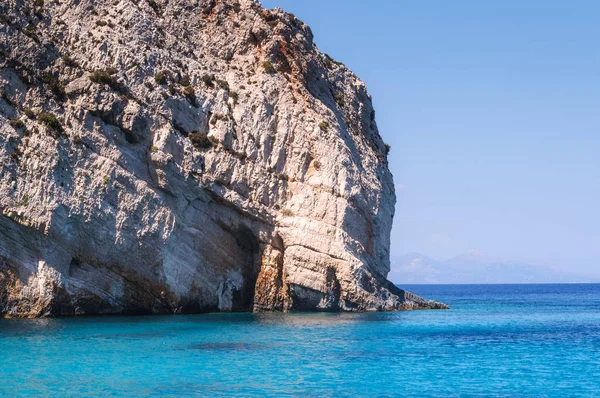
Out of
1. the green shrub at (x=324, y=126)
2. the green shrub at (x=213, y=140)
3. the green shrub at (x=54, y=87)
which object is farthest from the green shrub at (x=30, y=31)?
the green shrub at (x=324, y=126)

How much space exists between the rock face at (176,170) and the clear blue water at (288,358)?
3.81 metres

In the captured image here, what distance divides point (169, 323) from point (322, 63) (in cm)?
2906

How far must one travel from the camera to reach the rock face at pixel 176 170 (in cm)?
4453

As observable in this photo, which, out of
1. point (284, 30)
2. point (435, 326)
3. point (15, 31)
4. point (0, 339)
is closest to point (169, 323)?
point (0, 339)

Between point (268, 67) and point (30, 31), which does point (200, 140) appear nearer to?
point (268, 67)

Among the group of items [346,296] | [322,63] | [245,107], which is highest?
[322,63]

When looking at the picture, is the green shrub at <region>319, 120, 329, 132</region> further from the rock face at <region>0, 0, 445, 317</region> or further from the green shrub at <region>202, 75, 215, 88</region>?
the green shrub at <region>202, 75, 215, 88</region>

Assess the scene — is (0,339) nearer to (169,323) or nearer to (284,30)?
(169,323)

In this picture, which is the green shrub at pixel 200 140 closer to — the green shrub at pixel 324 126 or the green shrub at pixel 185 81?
the green shrub at pixel 185 81

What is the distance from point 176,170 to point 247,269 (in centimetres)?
927

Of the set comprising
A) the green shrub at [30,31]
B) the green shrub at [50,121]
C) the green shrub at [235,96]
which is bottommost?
the green shrub at [50,121]

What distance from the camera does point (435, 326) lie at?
46.4m

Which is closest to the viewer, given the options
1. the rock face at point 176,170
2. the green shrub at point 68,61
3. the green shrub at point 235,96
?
the rock face at point 176,170

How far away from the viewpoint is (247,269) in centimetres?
5312
